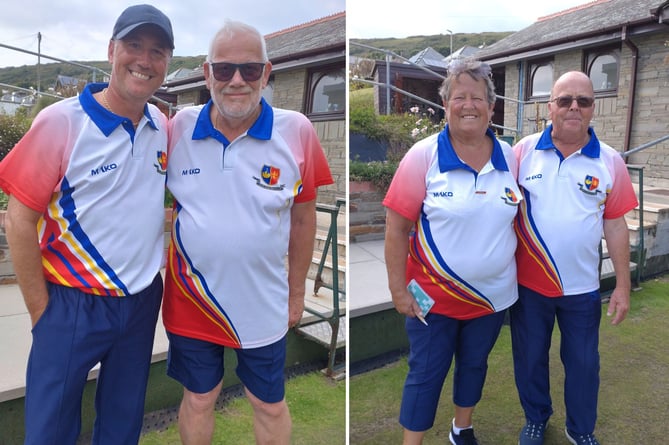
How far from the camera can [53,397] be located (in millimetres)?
1602

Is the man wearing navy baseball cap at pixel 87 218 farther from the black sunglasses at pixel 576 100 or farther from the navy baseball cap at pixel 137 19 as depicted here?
the black sunglasses at pixel 576 100

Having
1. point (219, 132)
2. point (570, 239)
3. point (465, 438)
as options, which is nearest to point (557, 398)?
point (465, 438)

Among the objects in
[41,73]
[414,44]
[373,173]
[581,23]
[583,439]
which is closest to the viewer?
[583,439]

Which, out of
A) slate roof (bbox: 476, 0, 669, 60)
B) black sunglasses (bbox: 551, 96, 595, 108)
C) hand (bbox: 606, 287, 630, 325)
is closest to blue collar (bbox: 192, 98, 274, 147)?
black sunglasses (bbox: 551, 96, 595, 108)

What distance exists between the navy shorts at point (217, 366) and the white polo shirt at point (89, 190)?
33 cm

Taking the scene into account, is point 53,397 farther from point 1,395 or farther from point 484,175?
point 484,175

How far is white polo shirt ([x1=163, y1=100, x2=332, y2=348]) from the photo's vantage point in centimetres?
170

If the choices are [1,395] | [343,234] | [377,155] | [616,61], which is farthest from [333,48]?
[1,395]

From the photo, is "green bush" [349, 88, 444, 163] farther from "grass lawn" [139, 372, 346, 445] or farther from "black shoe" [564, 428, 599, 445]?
"black shoe" [564, 428, 599, 445]

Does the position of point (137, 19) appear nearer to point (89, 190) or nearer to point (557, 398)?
point (89, 190)

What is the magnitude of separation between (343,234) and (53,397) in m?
3.80

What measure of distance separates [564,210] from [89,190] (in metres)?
1.68

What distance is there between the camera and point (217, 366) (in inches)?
75.7

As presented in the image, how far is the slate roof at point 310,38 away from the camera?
289 inches
